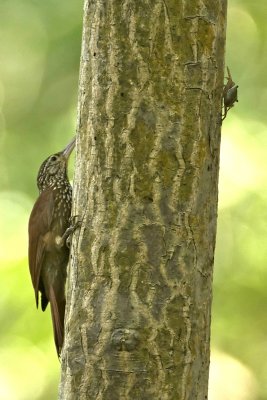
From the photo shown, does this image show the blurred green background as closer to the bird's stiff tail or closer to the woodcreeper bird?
the woodcreeper bird

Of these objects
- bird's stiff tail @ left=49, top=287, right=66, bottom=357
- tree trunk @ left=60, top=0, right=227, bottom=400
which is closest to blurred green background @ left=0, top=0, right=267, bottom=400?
bird's stiff tail @ left=49, top=287, right=66, bottom=357

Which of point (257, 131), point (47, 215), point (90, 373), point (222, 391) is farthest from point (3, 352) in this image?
point (90, 373)

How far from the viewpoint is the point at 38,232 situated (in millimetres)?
5121

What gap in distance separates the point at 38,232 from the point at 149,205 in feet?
5.06

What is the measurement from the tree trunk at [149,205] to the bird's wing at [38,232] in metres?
1.29

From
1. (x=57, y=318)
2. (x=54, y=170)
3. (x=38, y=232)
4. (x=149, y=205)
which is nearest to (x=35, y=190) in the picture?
(x=54, y=170)

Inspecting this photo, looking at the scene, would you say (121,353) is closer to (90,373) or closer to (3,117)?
(90,373)

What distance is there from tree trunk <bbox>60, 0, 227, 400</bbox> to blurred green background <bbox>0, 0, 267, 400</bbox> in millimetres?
3428

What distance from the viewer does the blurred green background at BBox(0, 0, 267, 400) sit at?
7457mm

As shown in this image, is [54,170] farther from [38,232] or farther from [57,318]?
[57,318]

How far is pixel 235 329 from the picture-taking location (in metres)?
8.04

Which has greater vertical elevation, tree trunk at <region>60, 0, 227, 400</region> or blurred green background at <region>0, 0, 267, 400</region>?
blurred green background at <region>0, 0, 267, 400</region>

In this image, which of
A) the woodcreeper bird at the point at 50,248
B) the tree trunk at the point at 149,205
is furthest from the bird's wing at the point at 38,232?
the tree trunk at the point at 149,205

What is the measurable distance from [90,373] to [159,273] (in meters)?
0.46
